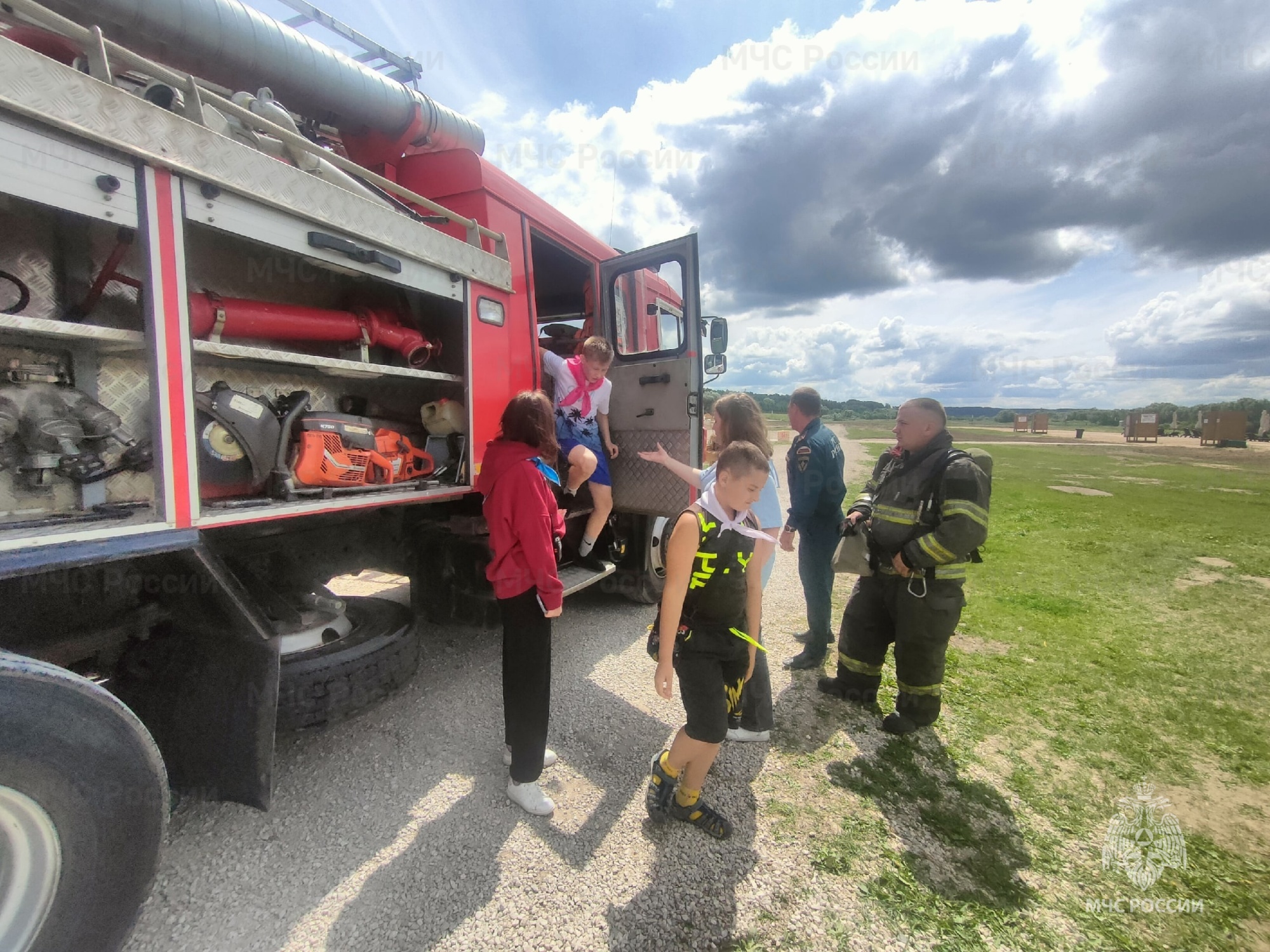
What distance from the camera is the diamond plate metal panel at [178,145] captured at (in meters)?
1.37

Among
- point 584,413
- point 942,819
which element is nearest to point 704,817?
point 942,819

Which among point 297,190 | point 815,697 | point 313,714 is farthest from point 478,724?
point 297,190

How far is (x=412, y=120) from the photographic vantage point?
3365mm

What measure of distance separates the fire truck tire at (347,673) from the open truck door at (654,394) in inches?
76.0

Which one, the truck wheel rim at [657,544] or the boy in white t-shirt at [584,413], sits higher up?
the boy in white t-shirt at [584,413]

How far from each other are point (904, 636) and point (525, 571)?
2.03 metres

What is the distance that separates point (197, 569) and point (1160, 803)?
156 inches

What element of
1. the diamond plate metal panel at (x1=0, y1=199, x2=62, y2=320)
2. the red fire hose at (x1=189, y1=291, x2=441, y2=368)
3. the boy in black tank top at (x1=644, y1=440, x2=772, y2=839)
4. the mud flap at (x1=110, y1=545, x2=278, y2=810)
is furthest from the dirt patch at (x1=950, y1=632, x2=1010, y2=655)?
the diamond plate metal panel at (x1=0, y1=199, x2=62, y2=320)

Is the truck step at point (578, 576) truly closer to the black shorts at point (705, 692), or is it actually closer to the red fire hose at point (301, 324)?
the black shorts at point (705, 692)

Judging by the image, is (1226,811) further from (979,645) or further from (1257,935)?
(979,645)

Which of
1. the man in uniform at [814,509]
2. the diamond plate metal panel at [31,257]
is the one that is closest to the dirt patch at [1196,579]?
the man in uniform at [814,509]

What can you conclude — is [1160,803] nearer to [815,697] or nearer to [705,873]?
[815,697]

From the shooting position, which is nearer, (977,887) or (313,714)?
(977,887)

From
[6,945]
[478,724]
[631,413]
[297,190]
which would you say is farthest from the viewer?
[631,413]
